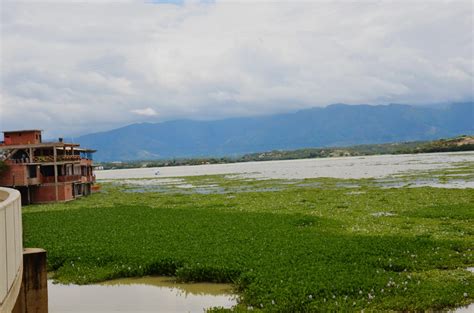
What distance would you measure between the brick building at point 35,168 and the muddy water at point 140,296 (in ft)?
145

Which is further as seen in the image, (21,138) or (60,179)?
(21,138)

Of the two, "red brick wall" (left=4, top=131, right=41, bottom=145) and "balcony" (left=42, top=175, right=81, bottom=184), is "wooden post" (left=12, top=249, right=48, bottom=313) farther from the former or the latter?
"red brick wall" (left=4, top=131, right=41, bottom=145)

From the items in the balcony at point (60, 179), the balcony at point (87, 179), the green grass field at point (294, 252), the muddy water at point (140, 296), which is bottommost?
the muddy water at point (140, 296)

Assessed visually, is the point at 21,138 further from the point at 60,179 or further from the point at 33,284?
the point at 33,284

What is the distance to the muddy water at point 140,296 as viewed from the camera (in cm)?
1717

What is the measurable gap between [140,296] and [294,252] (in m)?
7.15

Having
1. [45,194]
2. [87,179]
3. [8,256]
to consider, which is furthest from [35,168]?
[8,256]

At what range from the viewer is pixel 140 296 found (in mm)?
18484

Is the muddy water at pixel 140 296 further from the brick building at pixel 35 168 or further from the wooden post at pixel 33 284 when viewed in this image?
the brick building at pixel 35 168

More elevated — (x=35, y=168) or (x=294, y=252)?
(x=35, y=168)

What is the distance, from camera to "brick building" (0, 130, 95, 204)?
6047cm

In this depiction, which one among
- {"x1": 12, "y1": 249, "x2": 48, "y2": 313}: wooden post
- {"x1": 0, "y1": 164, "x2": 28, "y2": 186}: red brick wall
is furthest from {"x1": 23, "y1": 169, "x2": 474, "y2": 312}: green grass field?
{"x1": 0, "y1": 164, "x2": 28, "y2": 186}: red brick wall

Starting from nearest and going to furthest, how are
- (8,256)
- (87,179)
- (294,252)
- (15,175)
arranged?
(8,256), (294,252), (15,175), (87,179)

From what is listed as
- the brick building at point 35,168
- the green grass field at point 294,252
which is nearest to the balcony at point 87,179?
the brick building at point 35,168
